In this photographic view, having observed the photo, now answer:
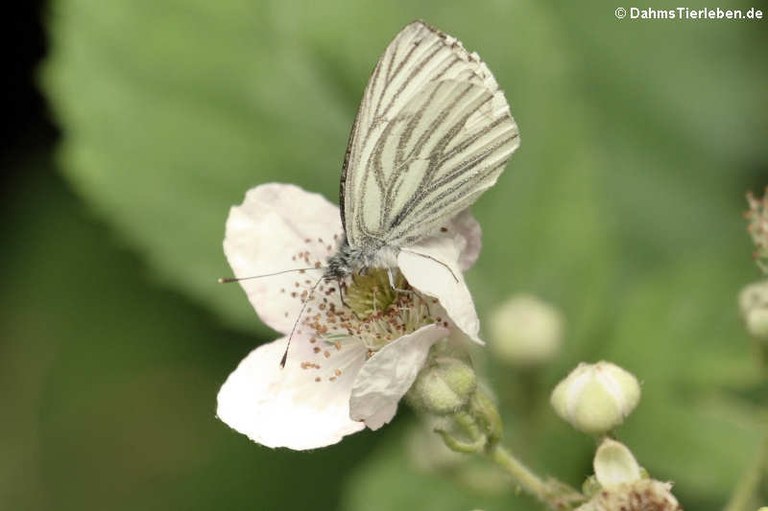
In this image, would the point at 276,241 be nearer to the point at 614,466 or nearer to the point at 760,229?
the point at 614,466

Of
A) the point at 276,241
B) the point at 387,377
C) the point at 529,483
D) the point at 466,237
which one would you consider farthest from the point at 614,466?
the point at 276,241

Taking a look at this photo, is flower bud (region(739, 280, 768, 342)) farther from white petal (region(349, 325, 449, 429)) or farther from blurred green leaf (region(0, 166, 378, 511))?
blurred green leaf (region(0, 166, 378, 511))

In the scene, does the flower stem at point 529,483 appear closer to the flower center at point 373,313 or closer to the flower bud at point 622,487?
the flower bud at point 622,487

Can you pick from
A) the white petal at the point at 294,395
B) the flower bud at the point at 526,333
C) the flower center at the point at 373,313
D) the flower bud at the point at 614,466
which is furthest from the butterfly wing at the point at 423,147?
the flower bud at the point at 526,333

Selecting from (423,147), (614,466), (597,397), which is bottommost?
(614,466)

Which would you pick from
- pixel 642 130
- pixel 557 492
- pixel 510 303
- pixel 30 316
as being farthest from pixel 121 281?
pixel 557 492
